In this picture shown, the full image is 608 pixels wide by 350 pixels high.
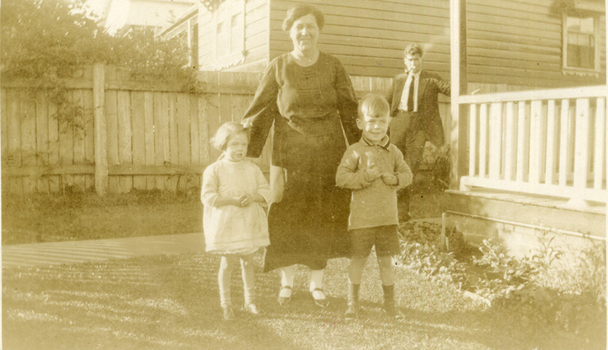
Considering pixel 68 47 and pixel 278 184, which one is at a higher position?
pixel 68 47

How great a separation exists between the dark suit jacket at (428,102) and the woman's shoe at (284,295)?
269cm

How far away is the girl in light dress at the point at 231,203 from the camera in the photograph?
9.65 feet

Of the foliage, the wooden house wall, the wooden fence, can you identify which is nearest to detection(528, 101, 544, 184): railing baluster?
the wooden fence

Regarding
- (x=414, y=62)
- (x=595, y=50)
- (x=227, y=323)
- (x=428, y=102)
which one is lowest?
(x=227, y=323)

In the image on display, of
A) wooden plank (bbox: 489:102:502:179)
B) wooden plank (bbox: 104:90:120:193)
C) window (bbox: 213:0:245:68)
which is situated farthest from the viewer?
window (bbox: 213:0:245:68)

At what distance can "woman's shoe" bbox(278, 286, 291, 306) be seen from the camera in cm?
337

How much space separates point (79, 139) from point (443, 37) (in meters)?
7.20

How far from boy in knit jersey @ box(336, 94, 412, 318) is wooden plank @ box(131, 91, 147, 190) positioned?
193 inches

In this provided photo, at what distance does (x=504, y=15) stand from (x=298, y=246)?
31.1 feet

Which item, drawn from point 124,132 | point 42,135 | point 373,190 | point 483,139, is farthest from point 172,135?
point 373,190

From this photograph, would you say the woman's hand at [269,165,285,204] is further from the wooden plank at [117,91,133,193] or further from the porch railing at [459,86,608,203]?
the wooden plank at [117,91,133,193]

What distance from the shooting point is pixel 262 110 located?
3.38m

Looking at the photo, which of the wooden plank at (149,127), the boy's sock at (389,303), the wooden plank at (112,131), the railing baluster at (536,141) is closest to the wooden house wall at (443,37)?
the wooden plank at (149,127)

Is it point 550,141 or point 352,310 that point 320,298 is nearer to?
point 352,310
